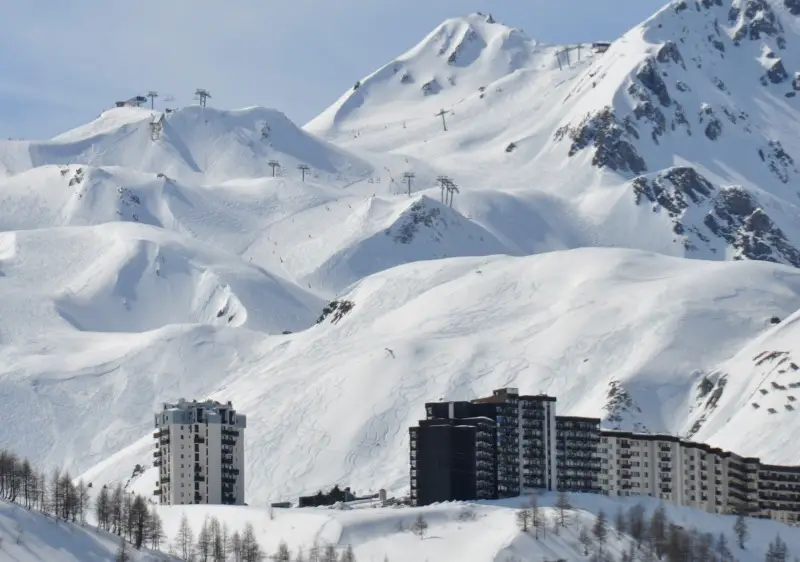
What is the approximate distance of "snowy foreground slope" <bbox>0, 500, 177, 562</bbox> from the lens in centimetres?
17900

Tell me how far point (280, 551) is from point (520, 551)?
19043mm

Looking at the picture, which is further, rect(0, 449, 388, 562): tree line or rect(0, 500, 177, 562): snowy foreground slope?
rect(0, 449, 388, 562): tree line

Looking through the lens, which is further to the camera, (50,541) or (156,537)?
(156,537)

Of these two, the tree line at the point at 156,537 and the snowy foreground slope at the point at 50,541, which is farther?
the tree line at the point at 156,537

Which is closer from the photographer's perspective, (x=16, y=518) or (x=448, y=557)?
(x=16, y=518)

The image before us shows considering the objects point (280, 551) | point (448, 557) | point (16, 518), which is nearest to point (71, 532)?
point (16, 518)

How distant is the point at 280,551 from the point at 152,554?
12.4 m

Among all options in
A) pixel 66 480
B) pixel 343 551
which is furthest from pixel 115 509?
pixel 343 551

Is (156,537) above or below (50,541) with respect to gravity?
above

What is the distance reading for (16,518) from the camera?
185m

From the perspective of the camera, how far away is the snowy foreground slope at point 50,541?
179000 millimetres

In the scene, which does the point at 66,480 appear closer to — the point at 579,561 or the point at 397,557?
the point at 397,557

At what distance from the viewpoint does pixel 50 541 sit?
183250mm

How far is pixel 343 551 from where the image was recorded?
197375 mm
